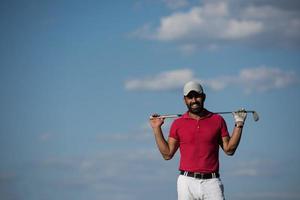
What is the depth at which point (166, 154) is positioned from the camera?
36.3 ft

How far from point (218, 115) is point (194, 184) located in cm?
126

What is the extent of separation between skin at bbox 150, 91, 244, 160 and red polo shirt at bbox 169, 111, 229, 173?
0.10 metres

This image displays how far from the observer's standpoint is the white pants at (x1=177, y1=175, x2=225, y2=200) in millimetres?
10492

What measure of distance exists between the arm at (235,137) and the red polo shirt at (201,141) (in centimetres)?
11

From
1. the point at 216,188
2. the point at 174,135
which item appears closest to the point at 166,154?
the point at 174,135

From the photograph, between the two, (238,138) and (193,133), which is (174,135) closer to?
(193,133)

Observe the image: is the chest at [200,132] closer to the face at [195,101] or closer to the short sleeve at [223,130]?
the short sleeve at [223,130]

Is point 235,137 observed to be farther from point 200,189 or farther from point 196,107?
point 200,189

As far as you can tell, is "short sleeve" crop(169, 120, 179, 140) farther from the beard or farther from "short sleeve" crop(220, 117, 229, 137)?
"short sleeve" crop(220, 117, 229, 137)

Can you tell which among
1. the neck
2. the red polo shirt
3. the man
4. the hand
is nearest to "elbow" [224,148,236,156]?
the man

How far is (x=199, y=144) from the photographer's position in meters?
10.7

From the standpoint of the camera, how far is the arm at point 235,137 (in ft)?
35.1

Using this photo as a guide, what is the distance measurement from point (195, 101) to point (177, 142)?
2.62 feet

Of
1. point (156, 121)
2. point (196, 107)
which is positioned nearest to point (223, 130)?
point (196, 107)
